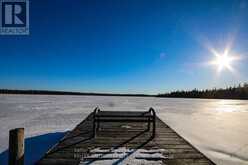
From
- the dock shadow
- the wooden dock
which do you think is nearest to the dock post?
the wooden dock

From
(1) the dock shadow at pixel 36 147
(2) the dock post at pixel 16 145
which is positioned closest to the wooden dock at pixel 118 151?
(2) the dock post at pixel 16 145

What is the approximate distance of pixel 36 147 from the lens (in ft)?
17.9

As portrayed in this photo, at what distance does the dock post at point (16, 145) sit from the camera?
101 inches

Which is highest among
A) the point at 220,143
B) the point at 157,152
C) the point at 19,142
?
the point at 19,142

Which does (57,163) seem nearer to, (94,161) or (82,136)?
(94,161)

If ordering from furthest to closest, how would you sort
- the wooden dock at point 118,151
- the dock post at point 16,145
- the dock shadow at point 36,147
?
the dock shadow at point 36,147
the wooden dock at point 118,151
the dock post at point 16,145

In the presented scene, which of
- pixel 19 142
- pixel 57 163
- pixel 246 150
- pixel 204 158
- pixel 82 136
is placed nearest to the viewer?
pixel 19 142

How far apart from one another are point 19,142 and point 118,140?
7.07ft

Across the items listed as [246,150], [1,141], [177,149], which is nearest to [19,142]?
[177,149]

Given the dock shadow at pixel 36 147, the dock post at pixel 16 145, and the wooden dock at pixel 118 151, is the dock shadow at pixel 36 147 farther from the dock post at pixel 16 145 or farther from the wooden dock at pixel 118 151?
the dock post at pixel 16 145

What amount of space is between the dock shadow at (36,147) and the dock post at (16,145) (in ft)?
6.28

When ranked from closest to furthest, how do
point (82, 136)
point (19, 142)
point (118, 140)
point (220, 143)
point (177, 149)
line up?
1. point (19, 142)
2. point (177, 149)
3. point (118, 140)
4. point (82, 136)
5. point (220, 143)

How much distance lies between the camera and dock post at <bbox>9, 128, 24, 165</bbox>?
8.45 ft

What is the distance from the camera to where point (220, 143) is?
650cm
